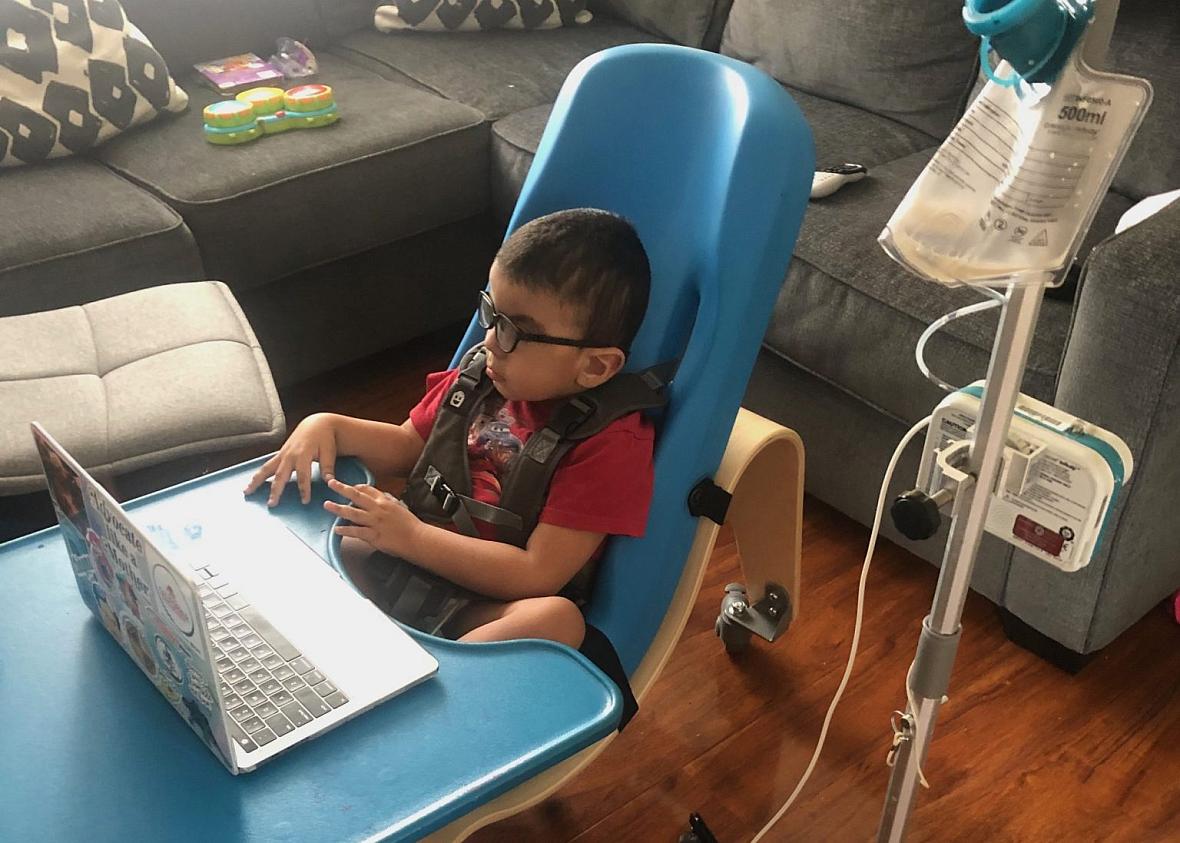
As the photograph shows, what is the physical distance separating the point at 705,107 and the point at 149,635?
31.4 inches

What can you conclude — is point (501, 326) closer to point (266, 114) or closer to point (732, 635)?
point (732, 635)

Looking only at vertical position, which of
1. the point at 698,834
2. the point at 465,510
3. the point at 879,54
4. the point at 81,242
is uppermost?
the point at 879,54

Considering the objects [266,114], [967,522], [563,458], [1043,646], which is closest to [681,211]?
[563,458]

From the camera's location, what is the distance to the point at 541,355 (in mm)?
1231

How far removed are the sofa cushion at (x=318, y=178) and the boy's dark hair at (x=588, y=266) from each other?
2.85ft

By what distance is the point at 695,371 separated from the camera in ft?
3.98


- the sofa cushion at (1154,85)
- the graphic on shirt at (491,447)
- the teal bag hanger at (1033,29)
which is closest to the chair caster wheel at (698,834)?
the graphic on shirt at (491,447)

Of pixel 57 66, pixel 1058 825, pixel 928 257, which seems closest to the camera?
pixel 928 257

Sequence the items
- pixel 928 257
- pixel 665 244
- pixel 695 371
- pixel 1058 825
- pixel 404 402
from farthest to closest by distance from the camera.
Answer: pixel 404 402 → pixel 1058 825 → pixel 665 244 → pixel 695 371 → pixel 928 257

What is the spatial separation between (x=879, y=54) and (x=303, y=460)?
4.79 ft

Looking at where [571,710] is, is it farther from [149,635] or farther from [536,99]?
[536,99]

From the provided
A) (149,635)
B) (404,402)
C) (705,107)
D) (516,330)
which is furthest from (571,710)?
(404,402)

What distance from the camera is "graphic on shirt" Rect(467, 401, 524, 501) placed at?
1.31m

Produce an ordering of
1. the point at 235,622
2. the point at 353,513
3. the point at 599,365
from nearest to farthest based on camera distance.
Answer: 1. the point at 235,622
2. the point at 353,513
3. the point at 599,365
